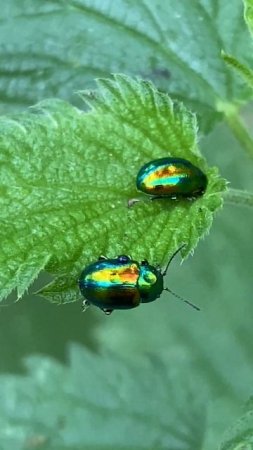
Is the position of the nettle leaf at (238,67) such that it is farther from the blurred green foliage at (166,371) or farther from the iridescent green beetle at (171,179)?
the blurred green foliage at (166,371)

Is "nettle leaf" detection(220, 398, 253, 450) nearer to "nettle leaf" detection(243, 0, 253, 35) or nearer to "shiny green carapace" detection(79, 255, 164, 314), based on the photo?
"shiny green carapace" detection(79, 255, 164, 314)

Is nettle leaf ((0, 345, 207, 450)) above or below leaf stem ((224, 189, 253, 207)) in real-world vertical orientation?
below

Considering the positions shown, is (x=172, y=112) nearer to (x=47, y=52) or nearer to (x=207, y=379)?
(x=47, y=52)

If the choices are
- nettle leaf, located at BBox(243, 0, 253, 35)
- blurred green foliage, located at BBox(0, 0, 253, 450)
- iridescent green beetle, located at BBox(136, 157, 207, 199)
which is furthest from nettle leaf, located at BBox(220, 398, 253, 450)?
blurred green foliage, located at BBox(0, 0, 253, 450)

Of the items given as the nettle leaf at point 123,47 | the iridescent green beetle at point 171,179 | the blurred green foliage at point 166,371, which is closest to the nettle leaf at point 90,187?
the iridescent green beetle at point 171,179

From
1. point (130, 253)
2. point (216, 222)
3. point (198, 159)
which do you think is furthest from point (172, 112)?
point (216, 222)

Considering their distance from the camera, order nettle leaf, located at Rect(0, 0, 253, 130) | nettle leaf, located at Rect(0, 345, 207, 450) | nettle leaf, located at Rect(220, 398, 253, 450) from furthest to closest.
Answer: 1. nettle leaf, located at Rect(0, 345, 207, 450)
2. nettle leaf, located at Rect(0, 0, 253, 130)
3. nettle leaf, located at Rect(220, 398, 253, 450)

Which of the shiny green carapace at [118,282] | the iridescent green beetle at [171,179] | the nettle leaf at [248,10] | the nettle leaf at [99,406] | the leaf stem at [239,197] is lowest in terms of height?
the nettle leaf at [99,406]
